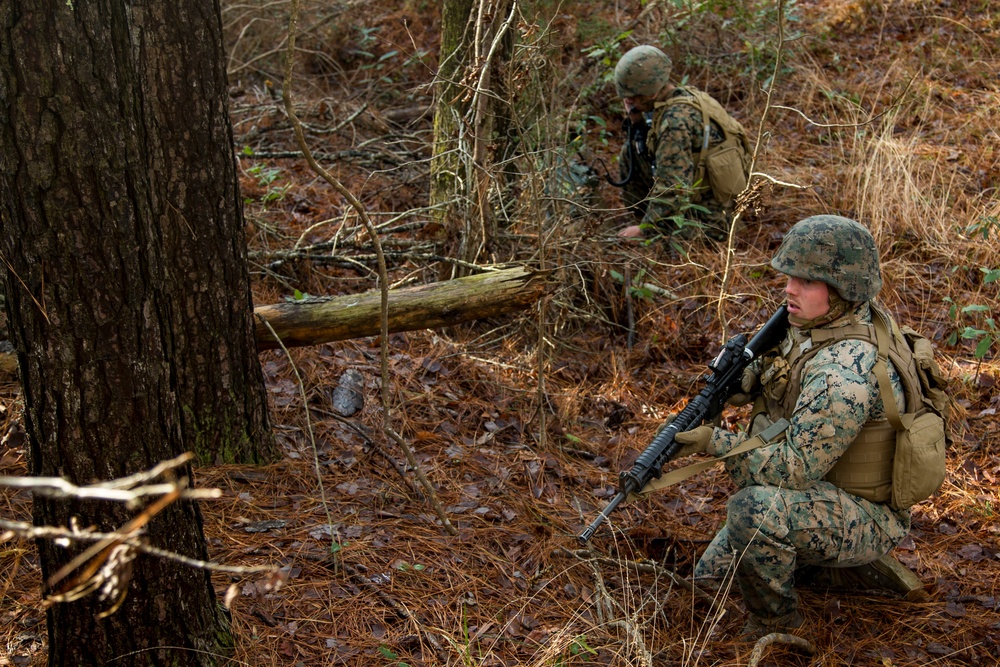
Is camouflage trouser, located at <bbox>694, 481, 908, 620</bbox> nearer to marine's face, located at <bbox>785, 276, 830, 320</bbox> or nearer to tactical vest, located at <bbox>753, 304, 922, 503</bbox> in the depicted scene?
tactical vest, located at <bbox>753, 304, 922, 503</bbox>

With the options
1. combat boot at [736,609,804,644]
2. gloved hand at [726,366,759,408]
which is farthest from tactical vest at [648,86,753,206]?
combat boot at [736,609,804,644]

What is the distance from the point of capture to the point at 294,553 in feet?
11.2

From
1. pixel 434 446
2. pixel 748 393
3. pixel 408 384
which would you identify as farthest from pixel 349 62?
pixel 748 393

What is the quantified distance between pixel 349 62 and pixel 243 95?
120 cm

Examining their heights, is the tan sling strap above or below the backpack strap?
below

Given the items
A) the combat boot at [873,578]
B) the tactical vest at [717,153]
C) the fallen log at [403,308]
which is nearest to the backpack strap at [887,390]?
the combat boot at [873,578]

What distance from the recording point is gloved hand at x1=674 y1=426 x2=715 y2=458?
3477mm

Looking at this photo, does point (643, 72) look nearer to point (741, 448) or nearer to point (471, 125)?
point (471, 125)

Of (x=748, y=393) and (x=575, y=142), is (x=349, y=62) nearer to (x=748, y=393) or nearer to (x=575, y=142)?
(x=575, y=142)

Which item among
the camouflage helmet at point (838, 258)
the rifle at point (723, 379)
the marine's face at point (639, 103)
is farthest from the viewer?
the marine's face at point (639, 103)

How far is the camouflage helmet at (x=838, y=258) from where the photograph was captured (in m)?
3.41

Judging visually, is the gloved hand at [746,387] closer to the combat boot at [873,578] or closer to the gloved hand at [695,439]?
the gloved hand at [695,439]

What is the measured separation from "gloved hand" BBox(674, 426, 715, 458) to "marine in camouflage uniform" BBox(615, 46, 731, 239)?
2919 millimetres

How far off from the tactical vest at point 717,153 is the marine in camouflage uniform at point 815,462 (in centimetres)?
298
